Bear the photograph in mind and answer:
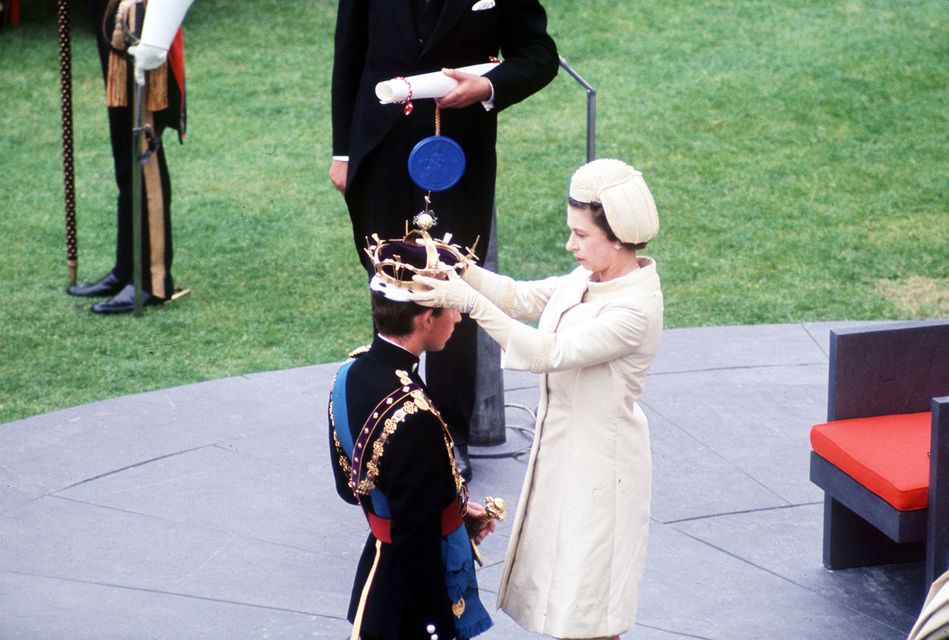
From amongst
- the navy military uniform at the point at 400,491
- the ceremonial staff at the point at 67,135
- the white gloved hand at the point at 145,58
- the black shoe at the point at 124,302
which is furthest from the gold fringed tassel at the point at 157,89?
the navy military uniform at the point at 400,491

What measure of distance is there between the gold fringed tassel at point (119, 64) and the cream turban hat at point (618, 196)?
468 centimetres

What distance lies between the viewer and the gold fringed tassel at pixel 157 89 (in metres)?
7.60

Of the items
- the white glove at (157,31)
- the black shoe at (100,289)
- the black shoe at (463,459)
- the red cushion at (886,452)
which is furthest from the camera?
the black shoe at (100,289)

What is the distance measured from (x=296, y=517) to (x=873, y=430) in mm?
1989

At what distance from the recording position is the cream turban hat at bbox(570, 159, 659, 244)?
11.1 ft

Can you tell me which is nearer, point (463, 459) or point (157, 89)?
point (463, 459)

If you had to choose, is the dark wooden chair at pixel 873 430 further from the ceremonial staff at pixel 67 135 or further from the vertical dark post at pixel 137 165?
the ceremonial staff at pixel 67 135

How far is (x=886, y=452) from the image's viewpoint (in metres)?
4.34

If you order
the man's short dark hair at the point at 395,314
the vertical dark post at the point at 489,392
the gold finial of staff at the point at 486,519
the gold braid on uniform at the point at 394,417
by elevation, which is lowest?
the vertical dark post at the point at 489,392

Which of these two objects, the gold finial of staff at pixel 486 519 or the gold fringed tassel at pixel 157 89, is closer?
the gold finial of staff at pixel 486 519

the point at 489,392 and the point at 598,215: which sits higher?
the point at 598,215

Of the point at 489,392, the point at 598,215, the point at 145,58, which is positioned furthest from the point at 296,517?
the point at 145,58

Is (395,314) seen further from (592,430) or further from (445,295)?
(592,430)

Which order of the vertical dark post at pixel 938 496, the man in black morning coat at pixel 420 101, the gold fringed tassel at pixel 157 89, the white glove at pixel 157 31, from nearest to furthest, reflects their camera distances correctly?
the vertical dark post at pixel 938 496 → the man in black morning coat at pixel 420 101 → the white glove at pixel 157 31 → the gold fringed tassel at pixel 157 89
